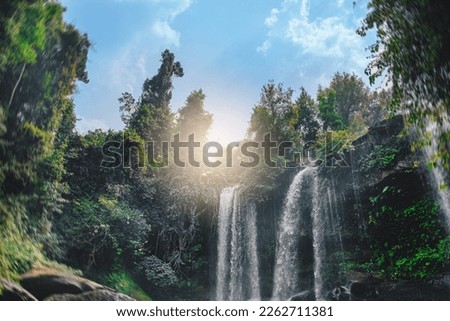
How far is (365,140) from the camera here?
17.4m

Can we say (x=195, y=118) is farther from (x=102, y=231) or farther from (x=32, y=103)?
(x=32, y=103)

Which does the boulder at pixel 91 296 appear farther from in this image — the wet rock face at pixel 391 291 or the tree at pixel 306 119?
the tree at pixel 306 119

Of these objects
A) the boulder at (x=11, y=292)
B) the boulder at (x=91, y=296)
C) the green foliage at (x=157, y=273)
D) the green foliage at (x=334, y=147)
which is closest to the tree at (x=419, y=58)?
the boulder at (x=11, y=292)

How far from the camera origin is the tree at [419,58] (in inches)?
148

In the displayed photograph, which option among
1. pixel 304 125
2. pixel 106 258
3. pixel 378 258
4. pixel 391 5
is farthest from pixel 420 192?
pixel 304 125

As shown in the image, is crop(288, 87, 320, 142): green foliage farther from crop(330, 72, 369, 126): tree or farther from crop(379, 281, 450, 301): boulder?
crop(379, 281, 450, 301): boulder

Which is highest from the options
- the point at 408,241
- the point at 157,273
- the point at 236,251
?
the point at 408,241

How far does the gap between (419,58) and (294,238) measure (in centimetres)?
1474

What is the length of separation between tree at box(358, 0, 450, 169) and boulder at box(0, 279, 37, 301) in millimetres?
8778

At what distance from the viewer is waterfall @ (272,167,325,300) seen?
16.6m

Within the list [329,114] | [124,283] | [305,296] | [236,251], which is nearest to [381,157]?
[305,296]

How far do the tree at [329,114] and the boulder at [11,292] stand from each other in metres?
28.7

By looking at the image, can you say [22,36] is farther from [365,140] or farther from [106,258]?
[365,140]

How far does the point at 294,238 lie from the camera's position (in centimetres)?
1773
